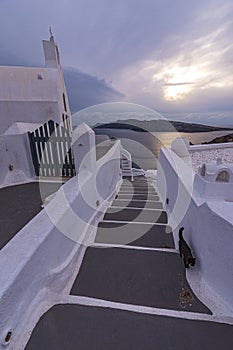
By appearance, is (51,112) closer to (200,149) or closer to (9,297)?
(200,149)

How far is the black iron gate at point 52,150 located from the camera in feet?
16.1

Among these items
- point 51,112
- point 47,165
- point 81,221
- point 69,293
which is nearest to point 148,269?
point 69,293

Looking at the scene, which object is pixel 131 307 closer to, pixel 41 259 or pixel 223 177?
pixel 41 259

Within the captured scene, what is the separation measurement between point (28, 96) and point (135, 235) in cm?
1006

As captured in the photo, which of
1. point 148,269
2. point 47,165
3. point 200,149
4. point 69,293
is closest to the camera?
point 69,293

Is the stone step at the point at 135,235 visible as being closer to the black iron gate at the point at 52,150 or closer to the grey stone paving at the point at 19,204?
the grey stone paving at the point at 19,204

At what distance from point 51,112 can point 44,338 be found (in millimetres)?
10664

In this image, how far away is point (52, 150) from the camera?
5.08 metres

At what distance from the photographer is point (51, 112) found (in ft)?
34.5

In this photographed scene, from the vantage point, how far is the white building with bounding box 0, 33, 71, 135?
10.0 meters

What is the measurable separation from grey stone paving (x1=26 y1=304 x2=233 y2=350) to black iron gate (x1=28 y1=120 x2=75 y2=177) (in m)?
3.74

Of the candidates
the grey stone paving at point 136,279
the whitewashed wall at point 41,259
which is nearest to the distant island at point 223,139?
the grey stone paving at point 136,279

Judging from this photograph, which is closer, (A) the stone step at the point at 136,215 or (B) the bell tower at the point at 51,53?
(A) the stone step at the point at 136,215

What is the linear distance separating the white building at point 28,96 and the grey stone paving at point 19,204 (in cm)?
682
